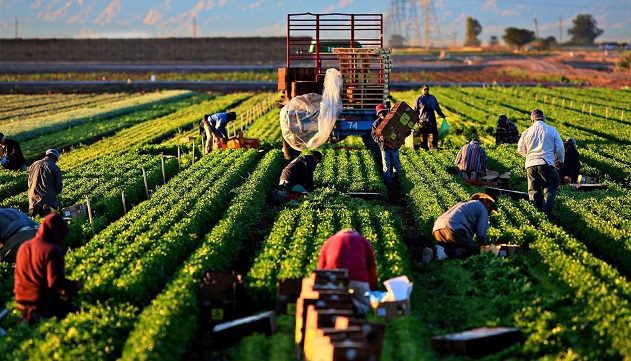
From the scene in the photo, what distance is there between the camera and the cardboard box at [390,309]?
11.3 m

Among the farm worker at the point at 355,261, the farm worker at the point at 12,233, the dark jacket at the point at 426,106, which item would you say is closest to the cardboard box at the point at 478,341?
the farm worker at the point at 355,261

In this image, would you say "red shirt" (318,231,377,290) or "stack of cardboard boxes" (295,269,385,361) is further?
"red shirt" (318,231,377,290)

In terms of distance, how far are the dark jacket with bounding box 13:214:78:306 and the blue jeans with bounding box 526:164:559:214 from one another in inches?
388

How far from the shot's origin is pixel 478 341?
10289 millimetres

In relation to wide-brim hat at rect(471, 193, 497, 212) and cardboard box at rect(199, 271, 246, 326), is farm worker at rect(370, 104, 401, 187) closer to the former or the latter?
wide-brim hat at rect(471, 193, 497, 212)

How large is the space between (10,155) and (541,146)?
45.7 feet

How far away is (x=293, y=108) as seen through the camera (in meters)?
24.2

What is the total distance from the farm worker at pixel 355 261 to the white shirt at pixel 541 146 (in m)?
6.79

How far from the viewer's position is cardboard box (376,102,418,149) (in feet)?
71.8

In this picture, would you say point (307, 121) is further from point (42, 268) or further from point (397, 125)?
point (42, 268)

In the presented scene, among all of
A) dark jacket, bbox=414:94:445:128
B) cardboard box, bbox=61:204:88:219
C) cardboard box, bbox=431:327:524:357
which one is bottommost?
cardboard box, bbox=431:327:524:357

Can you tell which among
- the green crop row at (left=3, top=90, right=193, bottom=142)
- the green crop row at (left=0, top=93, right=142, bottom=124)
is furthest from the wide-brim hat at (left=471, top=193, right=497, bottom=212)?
the green crop row at (left=0, top=93, right=142, bottom=124)

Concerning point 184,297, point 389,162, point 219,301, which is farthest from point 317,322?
point 389,162

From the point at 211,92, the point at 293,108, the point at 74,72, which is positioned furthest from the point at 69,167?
the point at 74,72
